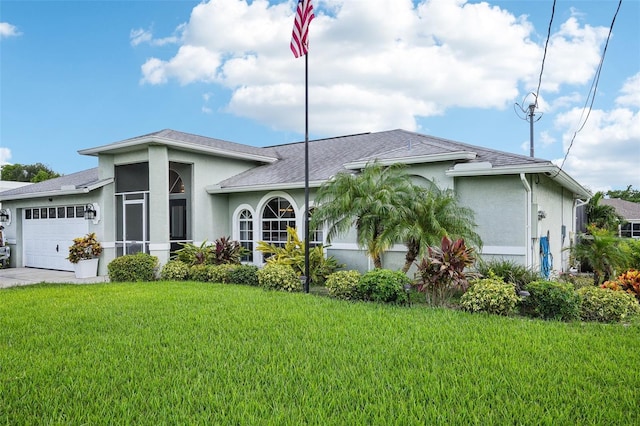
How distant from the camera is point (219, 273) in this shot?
12.9 metres

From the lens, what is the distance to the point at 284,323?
24.1ft

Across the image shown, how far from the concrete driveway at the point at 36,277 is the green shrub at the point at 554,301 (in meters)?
12.5

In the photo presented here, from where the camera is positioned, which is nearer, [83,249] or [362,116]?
[83,249]

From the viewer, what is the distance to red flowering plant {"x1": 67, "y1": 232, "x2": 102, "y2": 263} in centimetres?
1538

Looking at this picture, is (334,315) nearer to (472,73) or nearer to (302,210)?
(302,210)

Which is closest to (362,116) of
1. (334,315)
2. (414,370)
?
(334,315)

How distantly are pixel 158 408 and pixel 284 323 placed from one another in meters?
3.36

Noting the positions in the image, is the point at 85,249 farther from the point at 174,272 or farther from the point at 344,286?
the point at 344,286

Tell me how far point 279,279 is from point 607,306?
7042 mm

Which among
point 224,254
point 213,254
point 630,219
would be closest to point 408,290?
point 224,254

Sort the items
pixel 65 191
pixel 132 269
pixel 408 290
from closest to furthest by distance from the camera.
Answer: pixel 408 290 → pixel 132 269 → pixel 65 191

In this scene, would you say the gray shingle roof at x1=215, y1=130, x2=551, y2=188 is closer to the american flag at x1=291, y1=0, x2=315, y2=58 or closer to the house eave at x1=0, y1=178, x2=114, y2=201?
the american flag at x1=291, y1=0, x2=315, y2=58

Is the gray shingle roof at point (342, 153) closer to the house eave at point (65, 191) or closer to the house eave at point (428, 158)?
the house eave at point (428, 158)

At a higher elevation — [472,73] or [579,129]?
[472,73]
